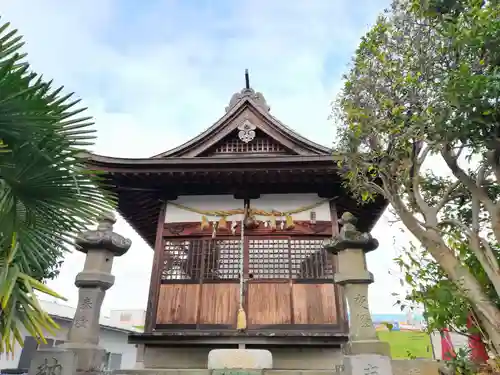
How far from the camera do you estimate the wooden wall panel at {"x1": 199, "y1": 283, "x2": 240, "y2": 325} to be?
799cm

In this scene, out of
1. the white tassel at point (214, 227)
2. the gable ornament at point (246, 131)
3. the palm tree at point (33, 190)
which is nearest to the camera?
the palm tree at point (33, 190)

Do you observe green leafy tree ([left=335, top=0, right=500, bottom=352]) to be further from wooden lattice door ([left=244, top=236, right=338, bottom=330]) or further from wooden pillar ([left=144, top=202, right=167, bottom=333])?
wooden pillar ([left=144, top=202, right=167, bottom=333])

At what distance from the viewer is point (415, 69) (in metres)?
6.07

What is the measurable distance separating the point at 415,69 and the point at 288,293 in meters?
5.08

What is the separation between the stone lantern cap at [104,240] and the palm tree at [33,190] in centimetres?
144

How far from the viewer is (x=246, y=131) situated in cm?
1030

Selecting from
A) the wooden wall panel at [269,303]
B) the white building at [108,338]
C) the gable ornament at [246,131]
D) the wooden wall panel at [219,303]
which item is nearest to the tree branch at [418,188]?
the wooden wall panel at [269,303]

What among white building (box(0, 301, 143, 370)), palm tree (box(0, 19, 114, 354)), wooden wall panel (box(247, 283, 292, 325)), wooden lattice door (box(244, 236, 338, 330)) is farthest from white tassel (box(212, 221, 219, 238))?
white building (box(0, 301, 143, 370))

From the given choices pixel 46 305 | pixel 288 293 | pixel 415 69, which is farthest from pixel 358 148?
pixel 46 305

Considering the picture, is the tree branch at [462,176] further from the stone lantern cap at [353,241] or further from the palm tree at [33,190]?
the palm tree at [33,190]

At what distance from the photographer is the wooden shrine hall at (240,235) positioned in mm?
7867

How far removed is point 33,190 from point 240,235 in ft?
18.0

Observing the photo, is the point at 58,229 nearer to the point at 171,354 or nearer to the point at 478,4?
the point at 171,354

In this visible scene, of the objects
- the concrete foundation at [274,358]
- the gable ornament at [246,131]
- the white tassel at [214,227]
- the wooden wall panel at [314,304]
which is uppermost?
the gable ornament at [246,131]
